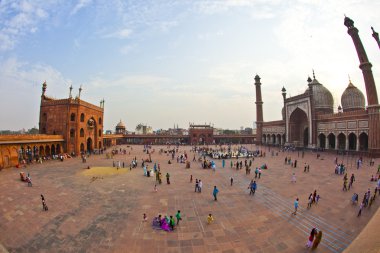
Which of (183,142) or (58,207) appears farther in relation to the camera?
(183,142)

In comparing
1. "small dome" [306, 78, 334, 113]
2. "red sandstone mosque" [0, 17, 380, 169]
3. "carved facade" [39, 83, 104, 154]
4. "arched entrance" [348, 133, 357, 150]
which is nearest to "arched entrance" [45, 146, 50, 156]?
"red sandstone mosque" [0, 17, 380, 169]

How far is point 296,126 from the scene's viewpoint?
1783 inches

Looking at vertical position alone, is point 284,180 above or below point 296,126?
below

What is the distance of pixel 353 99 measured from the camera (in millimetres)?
38875

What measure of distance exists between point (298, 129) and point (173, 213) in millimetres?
43109

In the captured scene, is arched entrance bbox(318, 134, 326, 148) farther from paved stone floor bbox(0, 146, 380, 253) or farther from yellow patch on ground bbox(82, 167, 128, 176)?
yellow patch on ground bbox(82, 167, 128, 176)

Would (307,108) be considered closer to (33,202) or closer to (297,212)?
(297,212)

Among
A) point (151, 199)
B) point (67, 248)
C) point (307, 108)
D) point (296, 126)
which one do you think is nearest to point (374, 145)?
point (307, 108)

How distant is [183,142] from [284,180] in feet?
157

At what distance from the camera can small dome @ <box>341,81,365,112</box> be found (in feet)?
126

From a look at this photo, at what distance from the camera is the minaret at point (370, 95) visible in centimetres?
2705

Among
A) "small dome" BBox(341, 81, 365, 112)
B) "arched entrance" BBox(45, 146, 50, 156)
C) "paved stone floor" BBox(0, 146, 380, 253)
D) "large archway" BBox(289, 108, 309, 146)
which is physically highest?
"small dome" BBox(341, 81, 365, 112)

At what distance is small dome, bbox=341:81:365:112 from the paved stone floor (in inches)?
1145

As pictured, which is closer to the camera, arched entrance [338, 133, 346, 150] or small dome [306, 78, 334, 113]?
arched entrance [338, 133, 346, 150]
